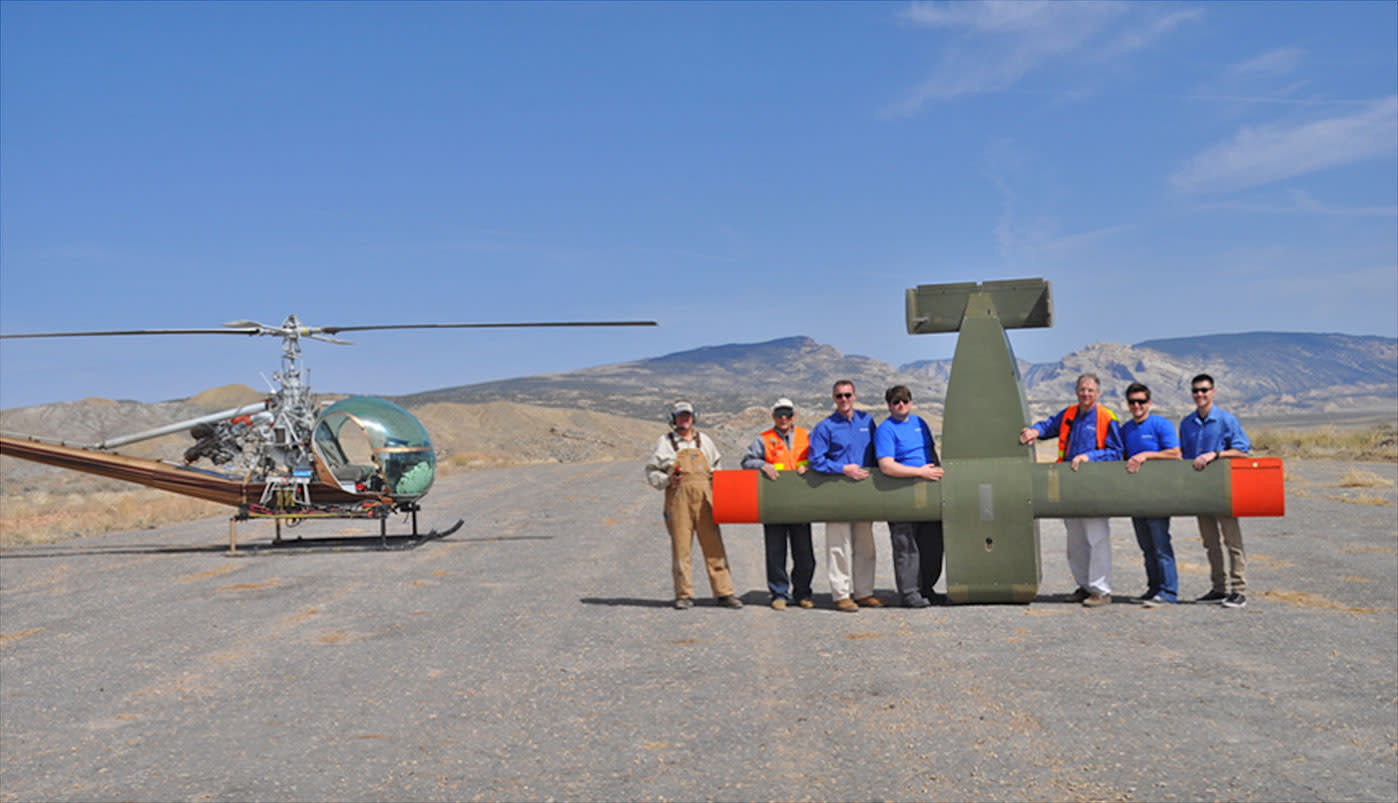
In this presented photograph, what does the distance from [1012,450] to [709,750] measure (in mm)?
2898

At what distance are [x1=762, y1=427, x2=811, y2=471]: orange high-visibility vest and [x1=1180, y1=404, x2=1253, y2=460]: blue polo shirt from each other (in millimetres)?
3568

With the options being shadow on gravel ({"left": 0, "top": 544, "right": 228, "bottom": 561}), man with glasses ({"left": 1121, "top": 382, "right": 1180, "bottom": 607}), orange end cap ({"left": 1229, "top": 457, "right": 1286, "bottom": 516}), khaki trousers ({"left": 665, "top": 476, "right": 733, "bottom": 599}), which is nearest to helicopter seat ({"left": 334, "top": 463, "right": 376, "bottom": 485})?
shadow on gravel ({"left": 0, "top": 544, "right": 228, "bottom": 561})

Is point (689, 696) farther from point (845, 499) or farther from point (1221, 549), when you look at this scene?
point (1221, 549)

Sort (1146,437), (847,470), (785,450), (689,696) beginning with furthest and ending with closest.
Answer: (785,450) < (1146,437) < (689,696) < (847,470)

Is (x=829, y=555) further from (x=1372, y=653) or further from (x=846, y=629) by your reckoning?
(x=1372, y=653)

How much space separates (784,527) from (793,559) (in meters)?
0.33

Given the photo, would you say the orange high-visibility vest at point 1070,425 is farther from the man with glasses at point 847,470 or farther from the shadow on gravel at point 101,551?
the shadow on gravel at point 101,551

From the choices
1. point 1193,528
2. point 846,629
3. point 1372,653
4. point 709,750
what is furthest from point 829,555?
point 1193,528

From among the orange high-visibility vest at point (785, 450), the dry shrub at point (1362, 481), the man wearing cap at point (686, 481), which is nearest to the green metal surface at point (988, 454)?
the orange high-visibility vest at point (785, 450)

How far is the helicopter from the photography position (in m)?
18.4

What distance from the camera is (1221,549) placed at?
1117 centimetres

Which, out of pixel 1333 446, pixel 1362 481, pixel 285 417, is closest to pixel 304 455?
pixel 285 417

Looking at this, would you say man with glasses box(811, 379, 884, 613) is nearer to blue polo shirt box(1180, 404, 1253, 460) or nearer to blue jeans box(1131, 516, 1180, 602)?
blue jeans box(1131, 516, 1180, 602)

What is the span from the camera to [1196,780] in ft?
23.4
